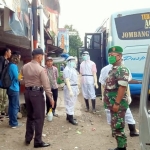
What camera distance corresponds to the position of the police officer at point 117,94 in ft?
12.9

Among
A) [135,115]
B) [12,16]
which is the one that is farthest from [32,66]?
[135,115]

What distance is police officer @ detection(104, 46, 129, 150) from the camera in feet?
12.9

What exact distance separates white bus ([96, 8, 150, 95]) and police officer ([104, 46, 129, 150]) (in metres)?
3.87

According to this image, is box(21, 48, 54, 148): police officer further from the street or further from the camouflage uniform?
the camouflage uniform

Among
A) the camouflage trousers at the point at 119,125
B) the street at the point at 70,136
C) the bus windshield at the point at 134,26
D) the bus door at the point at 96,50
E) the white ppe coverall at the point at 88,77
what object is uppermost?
the bus windshield at the point at 134,26

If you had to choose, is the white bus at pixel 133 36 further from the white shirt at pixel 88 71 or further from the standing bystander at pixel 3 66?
the standing bystander at pixel 3 66

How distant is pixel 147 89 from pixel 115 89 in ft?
4.26

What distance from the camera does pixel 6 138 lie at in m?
5.16

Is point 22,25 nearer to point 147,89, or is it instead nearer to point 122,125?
point 122,125

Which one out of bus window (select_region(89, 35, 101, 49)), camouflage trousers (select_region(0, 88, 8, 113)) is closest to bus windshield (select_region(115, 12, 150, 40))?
bus window (select_region(89, 35, 101, 49))

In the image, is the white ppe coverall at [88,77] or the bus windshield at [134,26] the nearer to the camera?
the white ppe coverall at [88,77]

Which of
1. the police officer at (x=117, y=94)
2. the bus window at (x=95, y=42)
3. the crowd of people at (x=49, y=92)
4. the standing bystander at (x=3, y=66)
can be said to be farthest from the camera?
the bus window at (x=95, y=42)

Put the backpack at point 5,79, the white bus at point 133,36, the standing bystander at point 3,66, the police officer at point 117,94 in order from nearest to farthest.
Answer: the police officer at point 117,94 → the backpack at point 5,79 → the standing bystander at point 3,66 → the white bus at point 133,36

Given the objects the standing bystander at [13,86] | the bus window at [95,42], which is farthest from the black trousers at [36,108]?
the bus window at [95,42]
